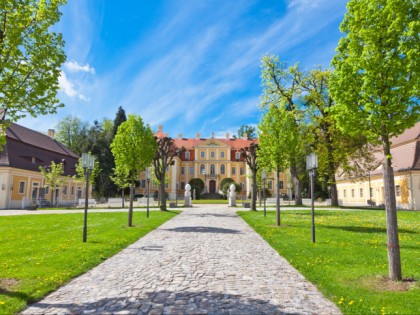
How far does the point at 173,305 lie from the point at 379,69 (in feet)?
18.8

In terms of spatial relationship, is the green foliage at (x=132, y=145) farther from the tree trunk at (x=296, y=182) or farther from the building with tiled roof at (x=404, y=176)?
the tree trunk at (x=296, y=182)

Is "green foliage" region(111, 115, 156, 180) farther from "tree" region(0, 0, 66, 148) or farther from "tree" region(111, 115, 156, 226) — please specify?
"tree" region(0, 0, 66, 148)

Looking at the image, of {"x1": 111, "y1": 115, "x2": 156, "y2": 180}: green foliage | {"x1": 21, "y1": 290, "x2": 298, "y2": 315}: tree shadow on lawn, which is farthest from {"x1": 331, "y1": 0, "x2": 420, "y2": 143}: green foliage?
{"x1": 111, "y1": 115, "x2": 156, "y2": 180}: green foliage

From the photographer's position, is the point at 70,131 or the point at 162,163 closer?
the point at 162,163

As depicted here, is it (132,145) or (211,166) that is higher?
(211,166)

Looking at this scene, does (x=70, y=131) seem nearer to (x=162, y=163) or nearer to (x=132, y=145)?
(x=162, y=163)

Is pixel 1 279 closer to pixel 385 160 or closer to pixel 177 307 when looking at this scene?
pixel 177 307

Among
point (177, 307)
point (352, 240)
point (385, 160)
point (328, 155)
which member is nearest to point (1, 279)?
point (177, 307)

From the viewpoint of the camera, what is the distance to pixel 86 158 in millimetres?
11086

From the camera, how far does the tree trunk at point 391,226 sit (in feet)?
20.0

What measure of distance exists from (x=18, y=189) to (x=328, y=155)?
1299 inches

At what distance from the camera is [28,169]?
36.3 meters

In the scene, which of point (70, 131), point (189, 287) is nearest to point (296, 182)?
point (189, 287)

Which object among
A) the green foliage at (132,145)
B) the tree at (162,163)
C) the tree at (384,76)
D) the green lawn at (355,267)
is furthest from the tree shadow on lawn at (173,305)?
the tree at (162,163)
